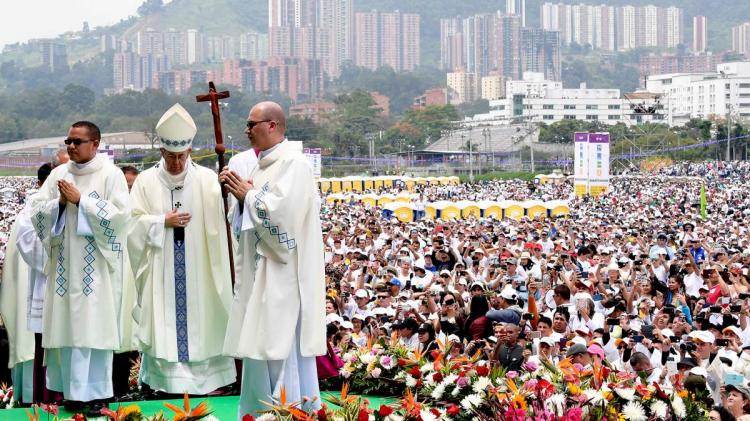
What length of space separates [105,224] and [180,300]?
0.68m

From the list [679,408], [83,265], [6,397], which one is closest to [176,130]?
[83,265]

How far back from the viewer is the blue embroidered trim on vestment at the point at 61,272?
285 inches

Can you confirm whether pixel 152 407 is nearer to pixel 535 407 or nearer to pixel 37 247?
pixel 37 247

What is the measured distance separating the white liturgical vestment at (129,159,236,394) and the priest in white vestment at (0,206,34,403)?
70cm

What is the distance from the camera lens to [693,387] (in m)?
7.57

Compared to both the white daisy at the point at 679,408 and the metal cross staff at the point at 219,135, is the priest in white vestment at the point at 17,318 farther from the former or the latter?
the white daisy at the point at 679,408

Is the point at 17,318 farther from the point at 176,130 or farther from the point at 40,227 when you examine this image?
the point at 176,130

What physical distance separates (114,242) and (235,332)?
110 cm

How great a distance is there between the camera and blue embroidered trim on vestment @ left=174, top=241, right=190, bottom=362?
746 centimetres

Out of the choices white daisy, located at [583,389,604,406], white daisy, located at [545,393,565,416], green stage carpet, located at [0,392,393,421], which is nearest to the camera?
white daisy, located at [545,393,565,416]

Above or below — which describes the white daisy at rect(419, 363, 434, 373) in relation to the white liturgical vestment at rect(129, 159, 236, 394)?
below

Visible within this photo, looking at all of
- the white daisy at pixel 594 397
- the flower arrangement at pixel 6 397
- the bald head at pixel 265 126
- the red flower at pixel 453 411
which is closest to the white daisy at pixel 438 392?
the red flower at pixel 453 411

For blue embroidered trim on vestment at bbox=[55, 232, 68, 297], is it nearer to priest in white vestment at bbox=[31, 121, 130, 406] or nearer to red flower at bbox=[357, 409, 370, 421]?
priest in white vestment at bbox=[31, 121, 130, 406]

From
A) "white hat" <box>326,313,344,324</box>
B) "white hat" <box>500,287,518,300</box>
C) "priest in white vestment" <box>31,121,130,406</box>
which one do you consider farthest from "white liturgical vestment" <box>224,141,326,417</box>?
"white hat" <box>500,287,518,300</box>
